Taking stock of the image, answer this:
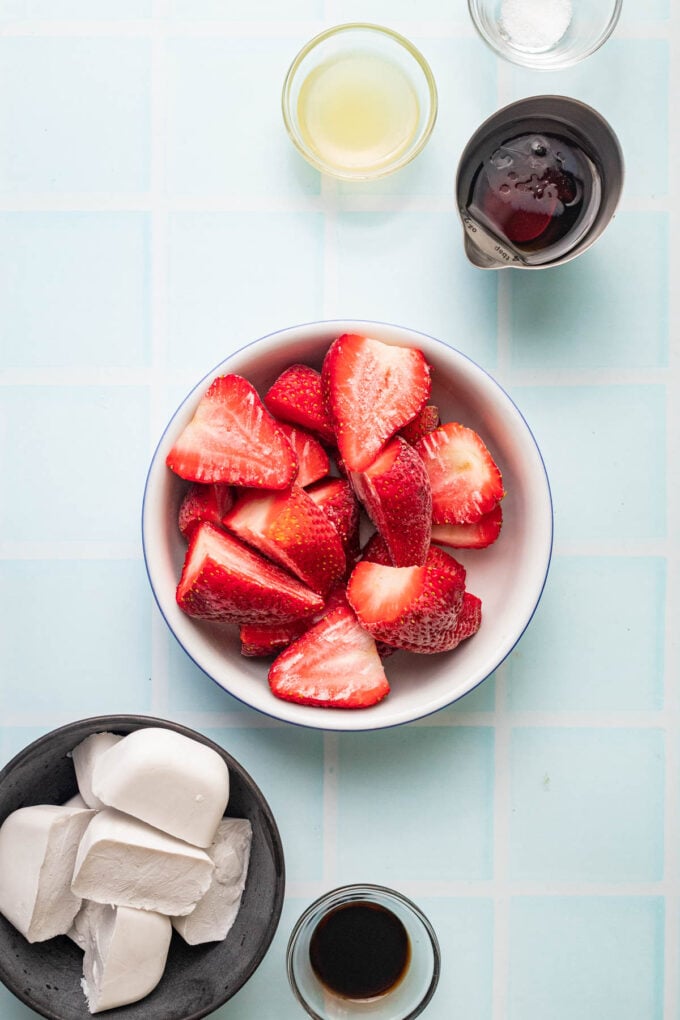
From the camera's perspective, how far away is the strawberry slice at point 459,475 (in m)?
1.04

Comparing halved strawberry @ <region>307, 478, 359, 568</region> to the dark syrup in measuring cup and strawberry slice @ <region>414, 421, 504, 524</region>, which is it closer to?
strawberry slice @ <region>414, 421, 504, 524</region>

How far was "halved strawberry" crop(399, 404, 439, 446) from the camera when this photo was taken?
1.06m

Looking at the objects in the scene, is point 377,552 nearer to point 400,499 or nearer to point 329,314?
point 400,499

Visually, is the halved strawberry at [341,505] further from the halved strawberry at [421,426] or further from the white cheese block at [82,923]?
the white cheese block at [82,923]

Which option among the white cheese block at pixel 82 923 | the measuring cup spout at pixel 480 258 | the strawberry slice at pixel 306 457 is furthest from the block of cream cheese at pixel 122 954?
the measuring cup spout at pixel 480 258

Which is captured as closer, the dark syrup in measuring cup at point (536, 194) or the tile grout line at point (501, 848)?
the dark syrup in measuring cup at point (536, 194)

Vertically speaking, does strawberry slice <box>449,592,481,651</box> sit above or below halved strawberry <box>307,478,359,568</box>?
below

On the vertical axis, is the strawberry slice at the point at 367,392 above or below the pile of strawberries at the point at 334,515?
above

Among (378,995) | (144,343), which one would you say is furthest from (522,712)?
(144,343)

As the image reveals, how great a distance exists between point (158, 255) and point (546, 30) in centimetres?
51

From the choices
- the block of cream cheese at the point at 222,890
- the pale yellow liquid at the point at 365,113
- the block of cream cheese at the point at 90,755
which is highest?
the pale yellow liquid at the point at 365,113

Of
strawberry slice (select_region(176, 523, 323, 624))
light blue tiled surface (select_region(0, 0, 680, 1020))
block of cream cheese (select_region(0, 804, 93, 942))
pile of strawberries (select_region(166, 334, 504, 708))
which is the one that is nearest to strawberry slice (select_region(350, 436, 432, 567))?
pile of strawberries (select_region(166, 334, 504, 708))

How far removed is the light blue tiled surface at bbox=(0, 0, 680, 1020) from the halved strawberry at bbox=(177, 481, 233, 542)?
0.11 m

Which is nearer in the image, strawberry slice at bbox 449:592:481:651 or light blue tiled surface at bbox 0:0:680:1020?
strawberry slice at bbox 449:592:481:651
